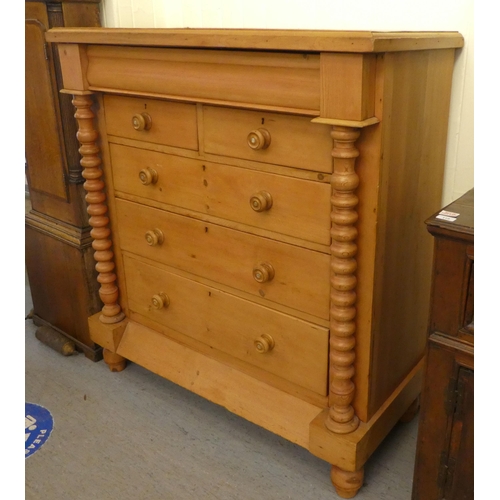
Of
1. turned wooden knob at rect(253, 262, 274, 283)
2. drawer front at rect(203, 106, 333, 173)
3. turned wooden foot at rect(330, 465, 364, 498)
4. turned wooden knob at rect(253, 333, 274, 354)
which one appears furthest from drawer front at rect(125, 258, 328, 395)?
drawer front at rect(203, 106, 333, 173)

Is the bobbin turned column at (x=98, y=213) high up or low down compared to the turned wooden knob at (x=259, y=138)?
down

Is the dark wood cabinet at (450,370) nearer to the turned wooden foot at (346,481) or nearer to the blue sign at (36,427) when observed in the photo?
the turned wooden foot at (346,481)

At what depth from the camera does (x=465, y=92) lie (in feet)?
5.11

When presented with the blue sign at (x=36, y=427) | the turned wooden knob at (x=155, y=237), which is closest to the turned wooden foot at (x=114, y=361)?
the blue sign at (x=36, y=427)

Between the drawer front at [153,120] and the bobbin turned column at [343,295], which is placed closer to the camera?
the bobbin turned column at [343,295]

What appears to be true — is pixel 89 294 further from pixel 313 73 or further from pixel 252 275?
pixel 313 73

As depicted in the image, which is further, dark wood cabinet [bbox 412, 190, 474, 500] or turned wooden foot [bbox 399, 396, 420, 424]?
turned wooden foot [bbox 399, 396, 420, 424]

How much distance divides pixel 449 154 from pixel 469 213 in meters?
0.56

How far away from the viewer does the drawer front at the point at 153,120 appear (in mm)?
1584

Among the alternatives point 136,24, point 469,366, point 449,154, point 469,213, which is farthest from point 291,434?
point 136,24

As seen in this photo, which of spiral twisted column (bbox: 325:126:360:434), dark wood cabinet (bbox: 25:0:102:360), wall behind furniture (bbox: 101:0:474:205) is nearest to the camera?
spiral twisted column (bbox: 325:126:360:434)

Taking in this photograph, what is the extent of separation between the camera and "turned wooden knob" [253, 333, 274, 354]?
1.60 meters

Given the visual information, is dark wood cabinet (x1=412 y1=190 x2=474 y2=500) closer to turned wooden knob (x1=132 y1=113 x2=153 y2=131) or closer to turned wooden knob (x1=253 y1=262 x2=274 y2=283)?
turned wooden knob (x1=253 y1=262 x2=274 y2=283)

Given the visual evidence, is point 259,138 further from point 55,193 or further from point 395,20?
point 55,193
